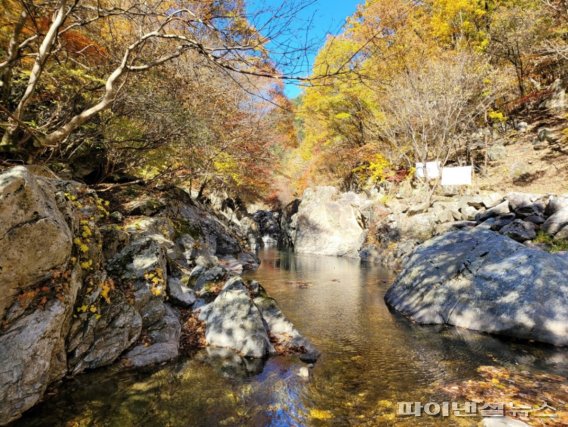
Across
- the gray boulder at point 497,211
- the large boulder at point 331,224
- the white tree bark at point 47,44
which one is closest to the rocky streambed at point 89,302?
the white tree bark at point 47,44

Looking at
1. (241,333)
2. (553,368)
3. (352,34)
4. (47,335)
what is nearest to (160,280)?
(241,333)

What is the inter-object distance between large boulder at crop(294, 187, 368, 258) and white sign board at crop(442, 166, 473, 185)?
20.0ft

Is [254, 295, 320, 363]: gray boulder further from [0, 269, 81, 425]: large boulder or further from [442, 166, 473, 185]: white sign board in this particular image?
[442, 166, 473, 185]: white sign board

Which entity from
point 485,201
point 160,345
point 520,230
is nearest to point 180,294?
point 160,345

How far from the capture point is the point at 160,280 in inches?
230

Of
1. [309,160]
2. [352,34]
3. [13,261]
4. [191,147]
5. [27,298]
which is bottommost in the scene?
[27,298]

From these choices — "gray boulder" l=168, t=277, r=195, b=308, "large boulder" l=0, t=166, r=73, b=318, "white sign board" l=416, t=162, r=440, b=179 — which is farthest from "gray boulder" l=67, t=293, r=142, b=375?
"white sign board" l=416, t=162, r=440, b=179

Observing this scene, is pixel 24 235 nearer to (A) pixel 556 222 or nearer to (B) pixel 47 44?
(B) pixel 47 44

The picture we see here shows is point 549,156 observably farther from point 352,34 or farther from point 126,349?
point 126,349

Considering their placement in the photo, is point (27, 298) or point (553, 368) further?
point (553, 368)

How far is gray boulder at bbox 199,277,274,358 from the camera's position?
17.6 ft

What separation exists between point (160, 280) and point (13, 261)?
261 cm

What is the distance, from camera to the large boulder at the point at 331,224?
72.8 feet

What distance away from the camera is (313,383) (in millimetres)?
4469
